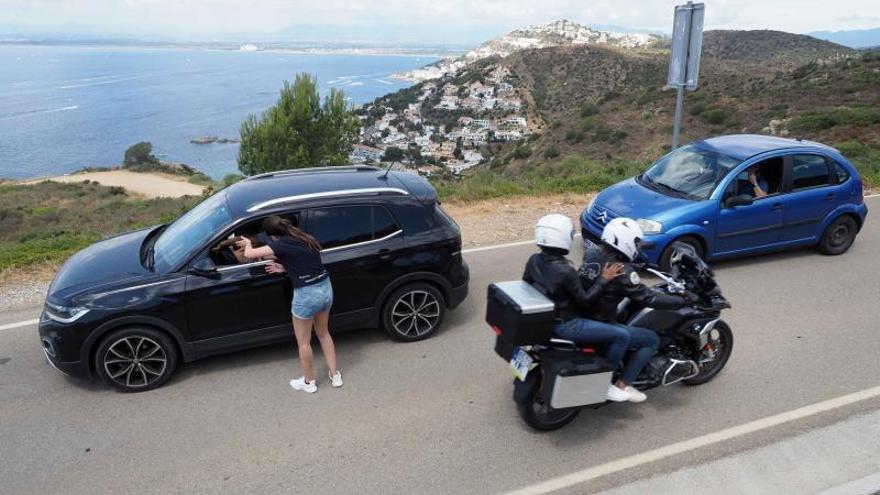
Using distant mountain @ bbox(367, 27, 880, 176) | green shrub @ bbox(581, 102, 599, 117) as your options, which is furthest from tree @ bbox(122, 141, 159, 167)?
green shrub @ bbox(581, 102, 599, 117)

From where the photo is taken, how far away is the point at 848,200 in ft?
29.2

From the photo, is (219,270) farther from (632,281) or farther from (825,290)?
(825,290)

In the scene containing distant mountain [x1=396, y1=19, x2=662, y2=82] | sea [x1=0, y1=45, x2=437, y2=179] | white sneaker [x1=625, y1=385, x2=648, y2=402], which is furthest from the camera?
distant mountain [x1=396, y1=19, x2=662, y2=82]

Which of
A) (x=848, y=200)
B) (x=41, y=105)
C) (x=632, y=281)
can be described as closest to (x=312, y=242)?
(x=632, y=281)

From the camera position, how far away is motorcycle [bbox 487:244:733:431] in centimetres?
426

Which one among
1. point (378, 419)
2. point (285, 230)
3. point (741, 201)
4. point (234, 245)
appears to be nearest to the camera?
point (378, 419)

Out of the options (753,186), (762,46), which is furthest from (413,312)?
(762,46)

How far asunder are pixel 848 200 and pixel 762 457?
6.21m

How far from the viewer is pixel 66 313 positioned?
201 inches

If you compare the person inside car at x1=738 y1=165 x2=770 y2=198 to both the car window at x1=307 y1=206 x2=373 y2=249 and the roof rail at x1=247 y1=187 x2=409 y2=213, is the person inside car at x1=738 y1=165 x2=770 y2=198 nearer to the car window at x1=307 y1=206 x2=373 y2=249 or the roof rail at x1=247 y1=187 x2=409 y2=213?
the roof rail at x1=247 y1=187 x2=409 y2=213

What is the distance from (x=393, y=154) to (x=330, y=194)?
4389 cm

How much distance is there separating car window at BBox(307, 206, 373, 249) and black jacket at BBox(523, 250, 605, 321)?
2157 millimetres

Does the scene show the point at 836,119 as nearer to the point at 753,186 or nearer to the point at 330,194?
the point at 753,186

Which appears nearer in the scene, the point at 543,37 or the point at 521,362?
the point at 521,362
